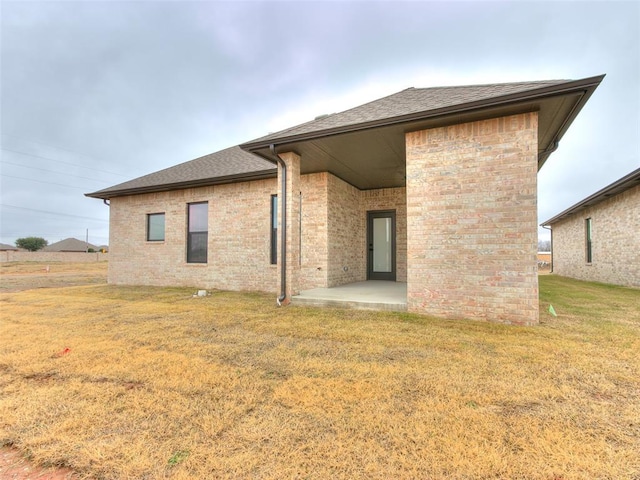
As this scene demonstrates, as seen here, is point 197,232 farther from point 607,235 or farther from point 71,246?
point 71,246

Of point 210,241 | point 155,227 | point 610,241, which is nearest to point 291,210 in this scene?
point 210,241

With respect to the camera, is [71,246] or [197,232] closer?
[197,232]

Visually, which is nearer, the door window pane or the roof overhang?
the roof overhang

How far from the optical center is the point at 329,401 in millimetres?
2262

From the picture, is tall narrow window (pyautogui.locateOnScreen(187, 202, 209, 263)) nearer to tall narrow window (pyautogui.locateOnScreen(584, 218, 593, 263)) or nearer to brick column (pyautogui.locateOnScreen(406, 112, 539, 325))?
brick column (pyautogui.locateOnScreen(406, 112, 539, 325))

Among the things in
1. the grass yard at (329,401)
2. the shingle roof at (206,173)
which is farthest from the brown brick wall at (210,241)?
the grass yard at (329,401)

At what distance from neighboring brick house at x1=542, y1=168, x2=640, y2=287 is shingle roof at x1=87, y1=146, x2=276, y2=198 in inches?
437

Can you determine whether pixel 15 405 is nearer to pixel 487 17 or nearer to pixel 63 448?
pixel 63 448

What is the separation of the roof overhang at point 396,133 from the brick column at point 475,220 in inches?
11.7

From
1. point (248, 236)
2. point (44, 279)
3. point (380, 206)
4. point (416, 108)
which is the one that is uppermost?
point (416, 108)

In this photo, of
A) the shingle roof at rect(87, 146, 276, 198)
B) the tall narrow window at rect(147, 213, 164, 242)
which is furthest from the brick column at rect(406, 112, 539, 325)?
the tall narrow window at rect(147, 213, 164, 242)

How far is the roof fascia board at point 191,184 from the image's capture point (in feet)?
27.9

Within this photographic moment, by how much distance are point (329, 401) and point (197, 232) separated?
29.2 ft

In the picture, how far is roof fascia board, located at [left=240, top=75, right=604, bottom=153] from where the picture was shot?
3.78 meters
